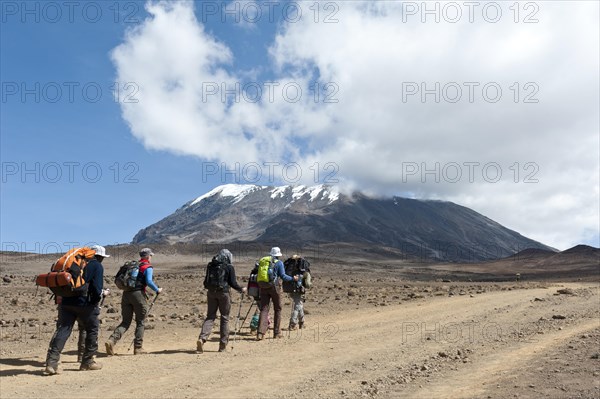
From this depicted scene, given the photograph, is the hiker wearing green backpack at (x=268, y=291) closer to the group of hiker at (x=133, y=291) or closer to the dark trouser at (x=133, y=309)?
the group of hiker at (x=133, y=291)

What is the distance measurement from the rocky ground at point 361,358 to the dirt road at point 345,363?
0.06 ft

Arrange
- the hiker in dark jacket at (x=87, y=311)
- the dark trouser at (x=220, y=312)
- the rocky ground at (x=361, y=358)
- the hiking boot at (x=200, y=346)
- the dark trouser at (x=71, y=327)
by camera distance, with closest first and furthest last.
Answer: the rocky ground at (x=361, y=358), the dark trouser at (x=71, y=327), the hiker in dark jacket at (x=87, y=311), the hiking boot at (x=200, y=346), the dark trouser at (x=220, y=312)

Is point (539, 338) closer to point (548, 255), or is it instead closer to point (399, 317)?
point (399, 317)

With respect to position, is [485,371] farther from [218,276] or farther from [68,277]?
[68,277]

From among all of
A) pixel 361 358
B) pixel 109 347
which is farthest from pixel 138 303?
pixel 361 358

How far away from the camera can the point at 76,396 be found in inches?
315

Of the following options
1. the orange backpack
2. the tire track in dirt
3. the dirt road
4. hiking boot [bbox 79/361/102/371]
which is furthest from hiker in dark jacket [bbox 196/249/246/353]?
the tire track in dirt

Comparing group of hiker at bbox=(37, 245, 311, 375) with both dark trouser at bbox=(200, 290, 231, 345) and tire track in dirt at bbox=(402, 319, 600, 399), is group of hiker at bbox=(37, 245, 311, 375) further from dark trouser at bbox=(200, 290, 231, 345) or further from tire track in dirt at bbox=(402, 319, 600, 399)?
tire track in dirt at bbox=(402, 319, 600, 399)

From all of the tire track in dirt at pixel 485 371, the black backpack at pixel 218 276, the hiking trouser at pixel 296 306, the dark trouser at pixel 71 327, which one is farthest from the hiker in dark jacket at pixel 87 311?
the hiking trouser at pixel 296 306

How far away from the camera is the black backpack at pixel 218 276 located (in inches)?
458

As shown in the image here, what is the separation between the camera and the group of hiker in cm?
944

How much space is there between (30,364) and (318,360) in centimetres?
543

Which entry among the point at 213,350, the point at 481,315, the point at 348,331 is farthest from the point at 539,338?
the point at 213,350

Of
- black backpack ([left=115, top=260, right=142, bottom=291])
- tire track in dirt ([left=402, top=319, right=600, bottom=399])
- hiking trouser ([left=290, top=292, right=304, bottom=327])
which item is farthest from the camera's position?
hiking trouser ([left=290, top=292, right=304, bottom=327])
